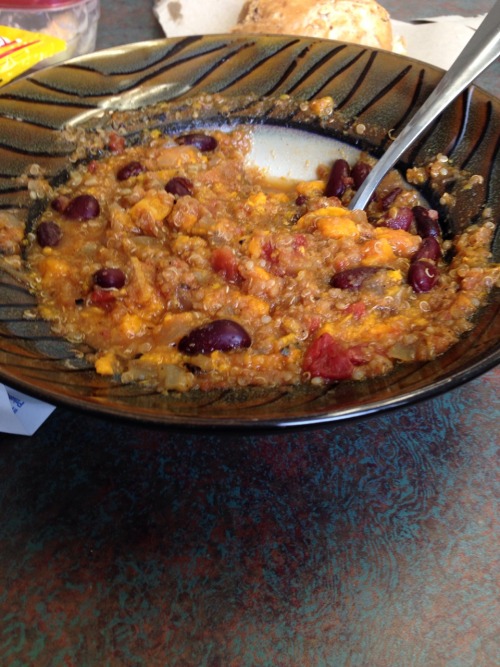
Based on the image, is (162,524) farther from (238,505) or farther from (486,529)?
(486,529)

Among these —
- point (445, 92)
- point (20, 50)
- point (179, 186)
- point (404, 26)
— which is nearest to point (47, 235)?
point (179, 186)

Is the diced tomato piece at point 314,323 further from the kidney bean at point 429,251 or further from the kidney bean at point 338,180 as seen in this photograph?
the kidney bean at point 338,180

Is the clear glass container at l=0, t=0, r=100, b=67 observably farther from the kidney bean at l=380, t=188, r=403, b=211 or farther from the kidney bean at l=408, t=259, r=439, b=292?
the kidney bean at l=408, t=259, r=439, b=292

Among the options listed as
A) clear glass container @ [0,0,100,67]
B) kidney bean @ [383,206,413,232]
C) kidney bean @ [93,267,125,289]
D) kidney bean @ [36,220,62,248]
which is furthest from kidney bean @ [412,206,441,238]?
clear glass container @ [0,0,100,67]

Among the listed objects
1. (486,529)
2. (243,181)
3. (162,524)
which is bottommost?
(162,524)

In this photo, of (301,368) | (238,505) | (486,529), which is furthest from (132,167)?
(486,529)

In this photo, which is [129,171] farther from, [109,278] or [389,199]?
[389,199]

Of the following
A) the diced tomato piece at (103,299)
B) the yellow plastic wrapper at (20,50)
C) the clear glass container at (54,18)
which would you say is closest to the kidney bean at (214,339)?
the diced tomato piece at (103,299)
